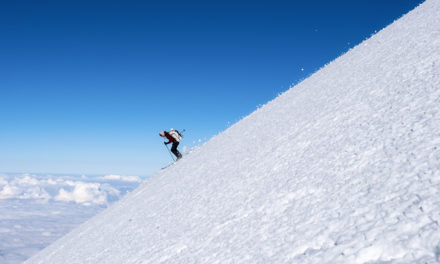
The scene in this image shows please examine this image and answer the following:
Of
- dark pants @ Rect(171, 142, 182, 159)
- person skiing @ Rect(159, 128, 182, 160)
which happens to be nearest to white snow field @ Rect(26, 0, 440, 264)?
person skiing @ Rect(159, 128, 182, 160)

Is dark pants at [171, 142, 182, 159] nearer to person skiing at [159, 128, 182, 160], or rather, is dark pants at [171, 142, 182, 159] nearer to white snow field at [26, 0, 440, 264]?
person skiing at [159, 128, 182, 160]

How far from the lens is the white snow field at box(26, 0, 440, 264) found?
7.79 feet


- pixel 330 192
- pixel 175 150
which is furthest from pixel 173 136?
pixel 330 192

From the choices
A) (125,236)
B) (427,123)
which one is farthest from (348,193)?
(125,236)

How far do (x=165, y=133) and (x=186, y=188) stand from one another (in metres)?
7.48

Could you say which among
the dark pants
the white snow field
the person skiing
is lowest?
the white snow field

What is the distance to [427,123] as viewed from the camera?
12.1ft

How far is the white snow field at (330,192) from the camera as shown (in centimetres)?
237

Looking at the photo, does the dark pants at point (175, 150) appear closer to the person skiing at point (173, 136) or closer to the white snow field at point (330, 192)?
the person skiing at point (173, 136)

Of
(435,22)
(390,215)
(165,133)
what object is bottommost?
(390,215)

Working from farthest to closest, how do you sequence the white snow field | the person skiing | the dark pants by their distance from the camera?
the dark pants
the person skiing
the white snow field

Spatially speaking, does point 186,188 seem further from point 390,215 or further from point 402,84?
point 390,215

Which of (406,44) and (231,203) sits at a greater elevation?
(406,44)

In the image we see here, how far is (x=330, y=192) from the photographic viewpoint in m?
3.40
